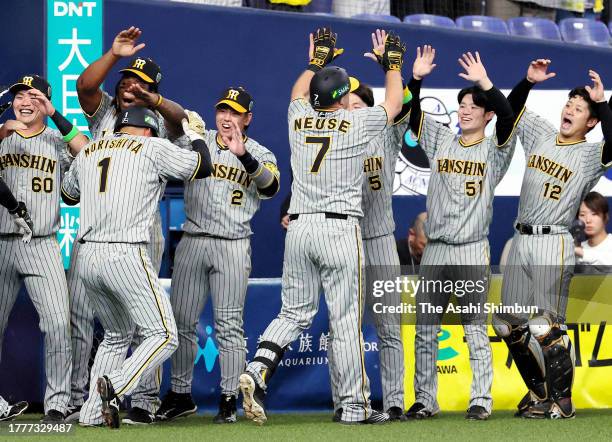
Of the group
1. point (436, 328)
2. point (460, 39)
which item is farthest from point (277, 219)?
point (436, 328)

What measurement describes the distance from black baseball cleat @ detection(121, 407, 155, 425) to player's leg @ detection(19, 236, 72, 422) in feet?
1.21

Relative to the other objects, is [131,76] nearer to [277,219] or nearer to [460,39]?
[277,219]

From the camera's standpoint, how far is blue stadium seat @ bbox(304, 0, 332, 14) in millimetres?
10133

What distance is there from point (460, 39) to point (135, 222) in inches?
176

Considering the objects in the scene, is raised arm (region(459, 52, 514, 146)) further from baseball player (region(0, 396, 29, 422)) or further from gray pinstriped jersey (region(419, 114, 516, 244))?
baseball player (region(0, 396, 29, 422))

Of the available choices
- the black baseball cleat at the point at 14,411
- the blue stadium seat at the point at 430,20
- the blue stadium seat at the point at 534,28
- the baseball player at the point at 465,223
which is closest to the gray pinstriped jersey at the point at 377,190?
the baseball player at the point at 465,223

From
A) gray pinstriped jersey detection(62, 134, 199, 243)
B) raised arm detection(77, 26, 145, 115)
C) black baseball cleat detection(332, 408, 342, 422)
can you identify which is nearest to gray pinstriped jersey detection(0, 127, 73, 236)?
raised arm detection(77, 26, 145, 115)

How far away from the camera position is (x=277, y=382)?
7527 millimetres

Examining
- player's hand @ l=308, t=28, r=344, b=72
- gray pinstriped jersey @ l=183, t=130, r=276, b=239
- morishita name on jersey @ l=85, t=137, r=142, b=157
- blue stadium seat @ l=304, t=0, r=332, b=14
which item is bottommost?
gray pinstriped jersey @ l=183, t=130, r=276, b=239

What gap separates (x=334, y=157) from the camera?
21.0ft

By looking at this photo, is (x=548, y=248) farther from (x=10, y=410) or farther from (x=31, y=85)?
(x=10, y=410)

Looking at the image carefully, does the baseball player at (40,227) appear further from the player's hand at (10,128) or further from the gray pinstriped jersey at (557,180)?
the gray pinstriped jersey at (557,180)

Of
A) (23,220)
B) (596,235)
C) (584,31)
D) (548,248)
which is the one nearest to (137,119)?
(23,220)

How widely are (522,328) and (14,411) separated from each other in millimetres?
2984
